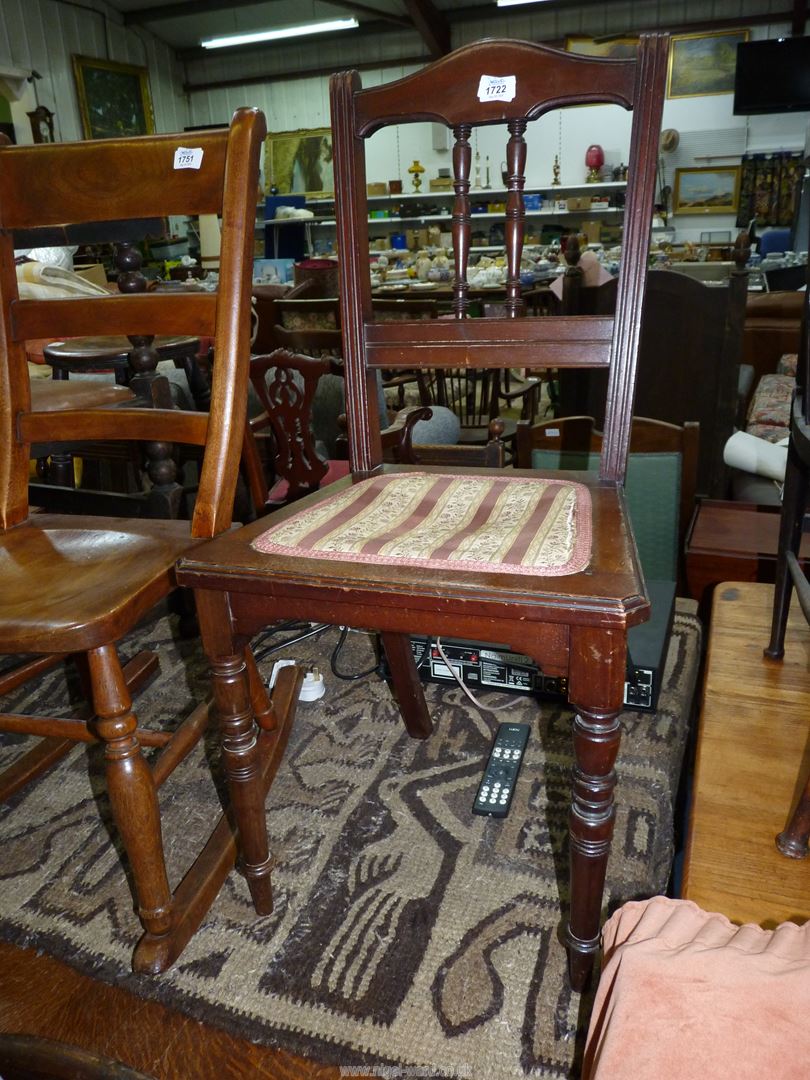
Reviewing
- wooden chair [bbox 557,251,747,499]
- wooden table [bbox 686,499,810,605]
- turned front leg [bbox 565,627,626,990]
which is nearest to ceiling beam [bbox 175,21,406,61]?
wooden chair [bbox 557,251,747,499]

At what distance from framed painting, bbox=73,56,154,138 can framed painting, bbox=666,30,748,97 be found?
528 centimetres

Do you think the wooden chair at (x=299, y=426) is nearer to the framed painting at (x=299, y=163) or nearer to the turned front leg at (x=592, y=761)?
the turned front leg at (x=592, y=761)

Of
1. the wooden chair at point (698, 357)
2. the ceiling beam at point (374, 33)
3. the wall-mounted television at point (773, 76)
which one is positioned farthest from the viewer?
the ceiling beam at point (374, 33)

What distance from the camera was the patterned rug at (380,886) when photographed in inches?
32.0

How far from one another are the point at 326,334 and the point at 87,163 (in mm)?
1432

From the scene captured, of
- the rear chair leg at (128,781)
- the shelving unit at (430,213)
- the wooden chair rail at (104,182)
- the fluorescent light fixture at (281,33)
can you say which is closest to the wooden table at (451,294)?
the shelving unit at (430,213)

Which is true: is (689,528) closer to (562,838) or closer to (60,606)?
(562,838)

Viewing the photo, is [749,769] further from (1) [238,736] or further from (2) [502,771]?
(1) [238,736]

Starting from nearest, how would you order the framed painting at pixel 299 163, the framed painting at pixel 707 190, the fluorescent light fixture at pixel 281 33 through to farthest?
the framed painting at pixel 707 190, the fluorescent light fixture at pixel 281 33, the framed painting at pixel 299 163

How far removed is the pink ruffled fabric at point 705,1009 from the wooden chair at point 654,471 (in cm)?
144

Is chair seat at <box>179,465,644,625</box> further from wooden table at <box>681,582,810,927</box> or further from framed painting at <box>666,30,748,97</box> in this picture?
framed painting at <box>666,30,748,97</box>

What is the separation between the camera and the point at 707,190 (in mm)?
7223

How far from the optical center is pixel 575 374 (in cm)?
309

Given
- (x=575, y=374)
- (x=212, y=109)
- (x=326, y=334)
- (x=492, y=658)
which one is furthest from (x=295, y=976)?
(x=212, y=109)
